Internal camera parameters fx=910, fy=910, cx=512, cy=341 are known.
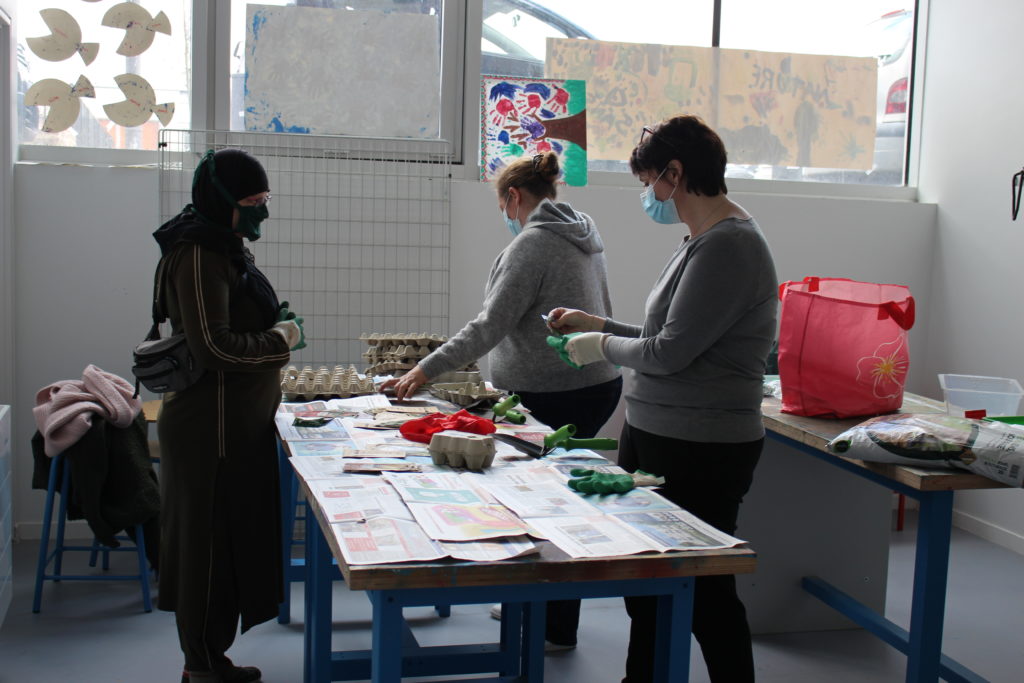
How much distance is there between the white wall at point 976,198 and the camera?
13.5 ft

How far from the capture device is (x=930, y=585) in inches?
90.0

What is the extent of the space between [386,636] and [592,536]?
362 millimetres

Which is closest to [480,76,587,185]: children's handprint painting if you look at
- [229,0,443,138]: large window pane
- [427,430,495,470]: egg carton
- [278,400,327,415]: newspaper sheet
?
[229,0,443,138]: large window pane

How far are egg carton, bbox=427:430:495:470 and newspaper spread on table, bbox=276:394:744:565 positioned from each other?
24mm

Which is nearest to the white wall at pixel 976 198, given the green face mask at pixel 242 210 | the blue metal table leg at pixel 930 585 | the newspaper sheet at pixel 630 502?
the blue metal table leg at pixel 930 585

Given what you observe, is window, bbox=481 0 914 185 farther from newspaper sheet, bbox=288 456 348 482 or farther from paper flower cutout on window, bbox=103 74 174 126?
newspaper sheet, bbox=288 456 348 482

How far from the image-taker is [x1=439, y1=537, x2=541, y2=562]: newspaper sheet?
136 centimetres

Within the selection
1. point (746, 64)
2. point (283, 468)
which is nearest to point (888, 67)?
point (746, 64)

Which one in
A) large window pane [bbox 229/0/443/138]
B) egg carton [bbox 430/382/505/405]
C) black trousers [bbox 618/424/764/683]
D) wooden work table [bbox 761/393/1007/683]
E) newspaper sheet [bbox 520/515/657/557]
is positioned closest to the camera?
newspaper sheet [bbox 520/515/657/557]

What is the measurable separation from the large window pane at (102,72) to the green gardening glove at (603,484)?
9.81ft

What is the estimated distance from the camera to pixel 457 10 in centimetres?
420

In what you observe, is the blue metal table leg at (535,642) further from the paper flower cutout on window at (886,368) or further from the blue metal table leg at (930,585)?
the paper flower cutout on window at (886,368)

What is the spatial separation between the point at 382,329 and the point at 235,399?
5.82ft

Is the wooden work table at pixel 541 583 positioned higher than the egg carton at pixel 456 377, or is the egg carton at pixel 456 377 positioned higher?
the egg carton at pixel 456 377
